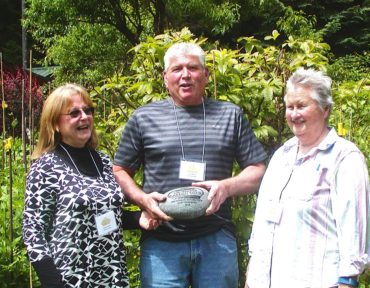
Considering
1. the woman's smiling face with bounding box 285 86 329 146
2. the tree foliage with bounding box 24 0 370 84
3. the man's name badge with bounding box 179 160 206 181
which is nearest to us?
the woman's smiling face with bounding box 285 86 329 146

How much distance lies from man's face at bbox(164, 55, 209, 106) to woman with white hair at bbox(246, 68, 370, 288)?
0.50 meters

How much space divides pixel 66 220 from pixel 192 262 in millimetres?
636

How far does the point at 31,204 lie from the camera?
2.48 meters

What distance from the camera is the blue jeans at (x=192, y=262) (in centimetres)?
276

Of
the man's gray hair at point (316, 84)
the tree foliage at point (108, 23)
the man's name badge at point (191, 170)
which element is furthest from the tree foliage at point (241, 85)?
the tree foliage at point (108, 23)

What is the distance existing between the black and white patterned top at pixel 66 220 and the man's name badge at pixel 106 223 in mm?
18

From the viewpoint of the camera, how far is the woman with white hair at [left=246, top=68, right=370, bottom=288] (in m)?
2.28

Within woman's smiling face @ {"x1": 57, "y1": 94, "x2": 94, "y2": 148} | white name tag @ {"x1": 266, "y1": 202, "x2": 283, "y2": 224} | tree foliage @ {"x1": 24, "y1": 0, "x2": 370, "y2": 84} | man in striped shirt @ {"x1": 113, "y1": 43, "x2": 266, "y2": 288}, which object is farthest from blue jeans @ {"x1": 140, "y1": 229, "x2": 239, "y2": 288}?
tree foliage @ {"x1": 24, "y1": 0, "x2": 370, "y2": 84}

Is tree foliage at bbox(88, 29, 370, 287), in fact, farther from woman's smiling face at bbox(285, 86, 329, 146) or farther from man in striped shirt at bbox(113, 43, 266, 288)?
woman's smiling face at bbox(285, 86, 329, 146)

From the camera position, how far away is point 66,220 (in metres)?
2.49

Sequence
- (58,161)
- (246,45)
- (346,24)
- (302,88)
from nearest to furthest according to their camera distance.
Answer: (302,88)
(58,161)
(246,45)
(346,24)

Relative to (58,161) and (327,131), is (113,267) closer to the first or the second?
(58,161)

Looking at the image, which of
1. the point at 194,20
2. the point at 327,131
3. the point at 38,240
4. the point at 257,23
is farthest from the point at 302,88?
the point at 257,23

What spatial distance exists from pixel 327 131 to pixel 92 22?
11.0 meters
